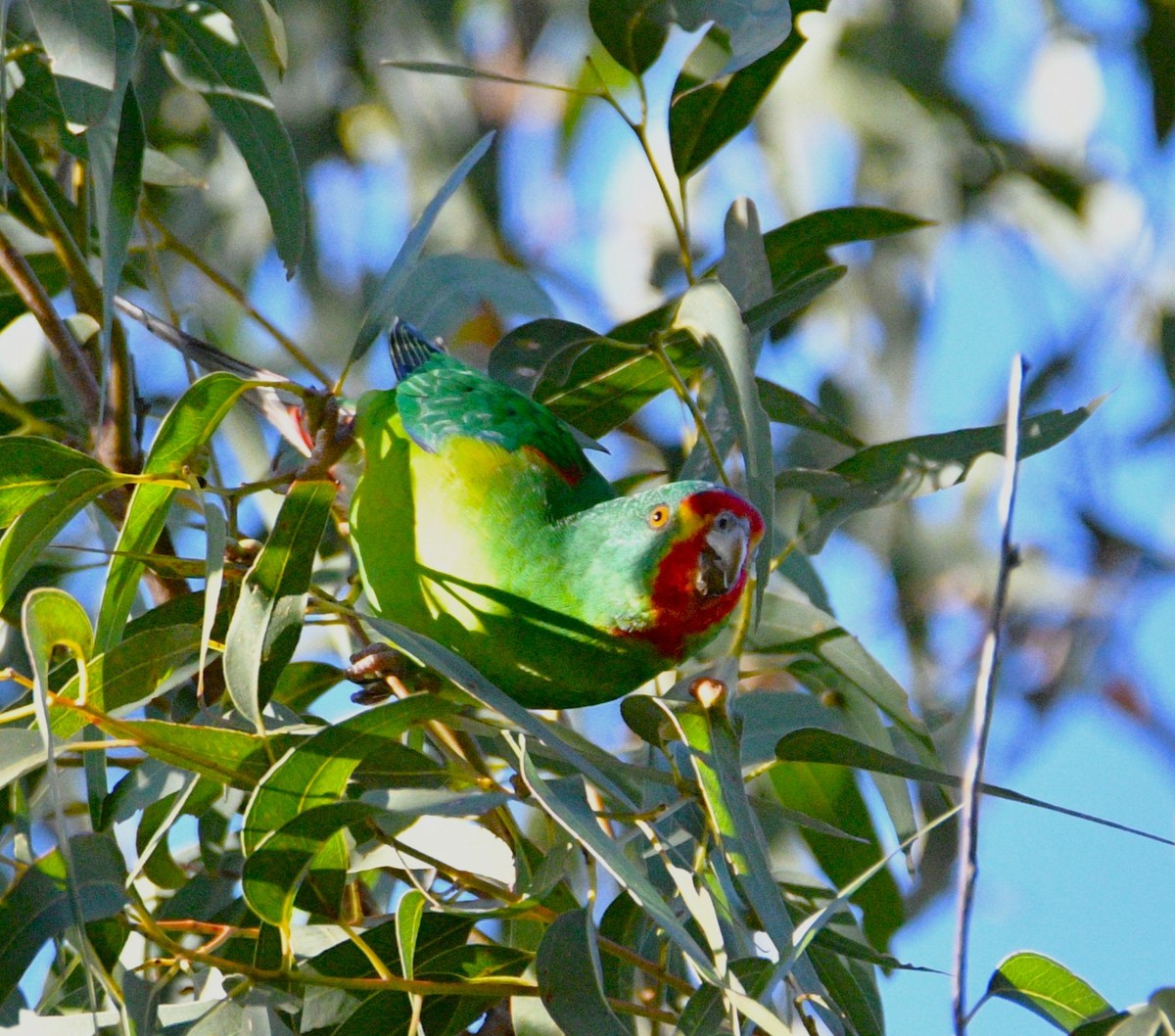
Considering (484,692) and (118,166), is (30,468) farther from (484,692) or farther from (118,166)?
(484,692)

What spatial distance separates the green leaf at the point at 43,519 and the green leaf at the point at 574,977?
2.36 feet

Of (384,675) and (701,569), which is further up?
(701,569)

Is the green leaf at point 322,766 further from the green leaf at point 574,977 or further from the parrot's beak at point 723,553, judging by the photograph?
the parrot's beak at point 723,553

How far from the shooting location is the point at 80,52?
1.67 metres

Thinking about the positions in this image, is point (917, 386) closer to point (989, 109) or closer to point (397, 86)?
point (989, 109)

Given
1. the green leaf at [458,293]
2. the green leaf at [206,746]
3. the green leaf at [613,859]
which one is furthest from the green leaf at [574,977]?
the green leaf at [458,293]

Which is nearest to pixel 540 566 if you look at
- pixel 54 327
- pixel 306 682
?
pixel 306 682

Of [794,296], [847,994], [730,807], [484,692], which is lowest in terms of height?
[847,994]

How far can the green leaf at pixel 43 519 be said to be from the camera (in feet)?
5.23

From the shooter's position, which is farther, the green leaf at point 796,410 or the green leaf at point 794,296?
the green leaf at point 796,410

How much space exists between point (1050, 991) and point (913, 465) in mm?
701

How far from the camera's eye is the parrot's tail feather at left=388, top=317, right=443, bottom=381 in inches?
100

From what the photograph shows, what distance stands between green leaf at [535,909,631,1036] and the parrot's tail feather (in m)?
1.33

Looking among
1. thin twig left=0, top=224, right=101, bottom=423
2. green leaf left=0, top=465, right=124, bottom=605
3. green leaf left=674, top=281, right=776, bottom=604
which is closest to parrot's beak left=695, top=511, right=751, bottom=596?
green leaf left=674, top=281, right=776, bottom=604
